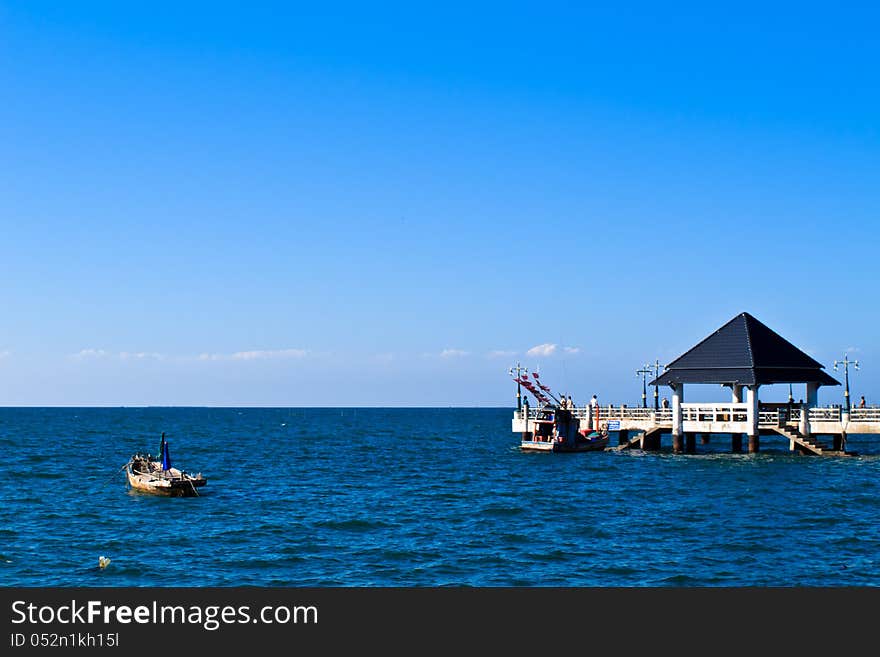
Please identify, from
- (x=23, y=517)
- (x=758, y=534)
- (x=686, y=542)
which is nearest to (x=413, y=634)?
(x=686, y=542)

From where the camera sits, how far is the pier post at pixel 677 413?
211 ft

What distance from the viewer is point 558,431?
231ft

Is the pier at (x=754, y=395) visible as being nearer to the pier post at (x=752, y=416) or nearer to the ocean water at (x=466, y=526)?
the pier post at (x=752, y=416)

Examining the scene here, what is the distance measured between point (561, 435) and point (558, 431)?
0.43m

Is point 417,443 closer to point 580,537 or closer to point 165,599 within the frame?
point 580,537

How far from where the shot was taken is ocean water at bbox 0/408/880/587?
26031mm

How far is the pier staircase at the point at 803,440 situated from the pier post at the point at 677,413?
666 centimetres

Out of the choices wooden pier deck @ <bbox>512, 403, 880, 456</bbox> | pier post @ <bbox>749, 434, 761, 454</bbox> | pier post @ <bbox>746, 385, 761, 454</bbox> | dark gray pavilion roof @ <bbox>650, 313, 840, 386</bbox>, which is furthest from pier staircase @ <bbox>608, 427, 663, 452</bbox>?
pier post @ <bbox>746, 385, 761, 454</bbox>

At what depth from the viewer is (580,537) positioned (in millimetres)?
32000

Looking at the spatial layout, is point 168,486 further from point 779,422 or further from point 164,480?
point 779,422

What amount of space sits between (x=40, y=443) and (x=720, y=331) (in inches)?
2980

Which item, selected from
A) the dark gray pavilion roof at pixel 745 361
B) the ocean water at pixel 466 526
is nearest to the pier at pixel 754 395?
the dark gray pavilion roof at pixel 745 361

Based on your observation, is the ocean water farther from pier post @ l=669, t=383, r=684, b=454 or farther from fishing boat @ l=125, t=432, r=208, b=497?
pier post @ l=669, t=383, r=684, b=454

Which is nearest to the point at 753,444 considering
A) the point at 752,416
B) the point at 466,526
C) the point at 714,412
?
the point at 752,416
